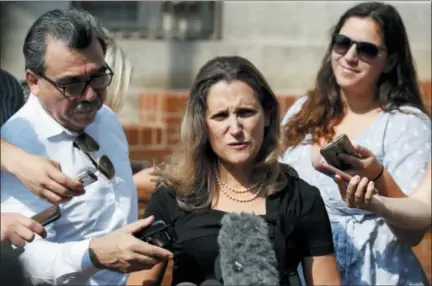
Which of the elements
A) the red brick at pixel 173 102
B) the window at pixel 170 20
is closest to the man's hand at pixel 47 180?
the red brick at pixel 173 102

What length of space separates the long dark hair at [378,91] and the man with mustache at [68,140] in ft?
2.66

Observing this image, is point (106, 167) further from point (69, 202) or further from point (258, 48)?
point (258, 48)

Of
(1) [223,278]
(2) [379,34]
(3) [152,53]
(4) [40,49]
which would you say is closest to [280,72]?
(3) [152,53]

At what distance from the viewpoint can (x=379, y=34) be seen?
166 inches

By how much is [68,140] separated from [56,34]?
35 cm

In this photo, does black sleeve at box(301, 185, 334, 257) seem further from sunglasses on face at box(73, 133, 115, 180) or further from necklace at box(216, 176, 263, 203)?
sunglasses on face at box(73, 133, 115, 180)

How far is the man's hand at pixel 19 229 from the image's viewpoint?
3.04 meters

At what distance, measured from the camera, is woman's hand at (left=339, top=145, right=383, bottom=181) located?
3.66 metres

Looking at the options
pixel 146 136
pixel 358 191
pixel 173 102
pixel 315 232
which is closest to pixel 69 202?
pixel 315 232

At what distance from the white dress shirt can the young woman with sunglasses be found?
683 millimetres

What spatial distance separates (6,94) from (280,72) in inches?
223

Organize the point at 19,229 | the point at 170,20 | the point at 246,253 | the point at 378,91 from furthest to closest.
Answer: the point at 170,20
the point at 378,91
the point at 19,229
the point at 246,253

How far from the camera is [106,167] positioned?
145 inches

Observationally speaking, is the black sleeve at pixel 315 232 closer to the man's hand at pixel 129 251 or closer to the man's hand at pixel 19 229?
the man's hand at pixel 129 251
